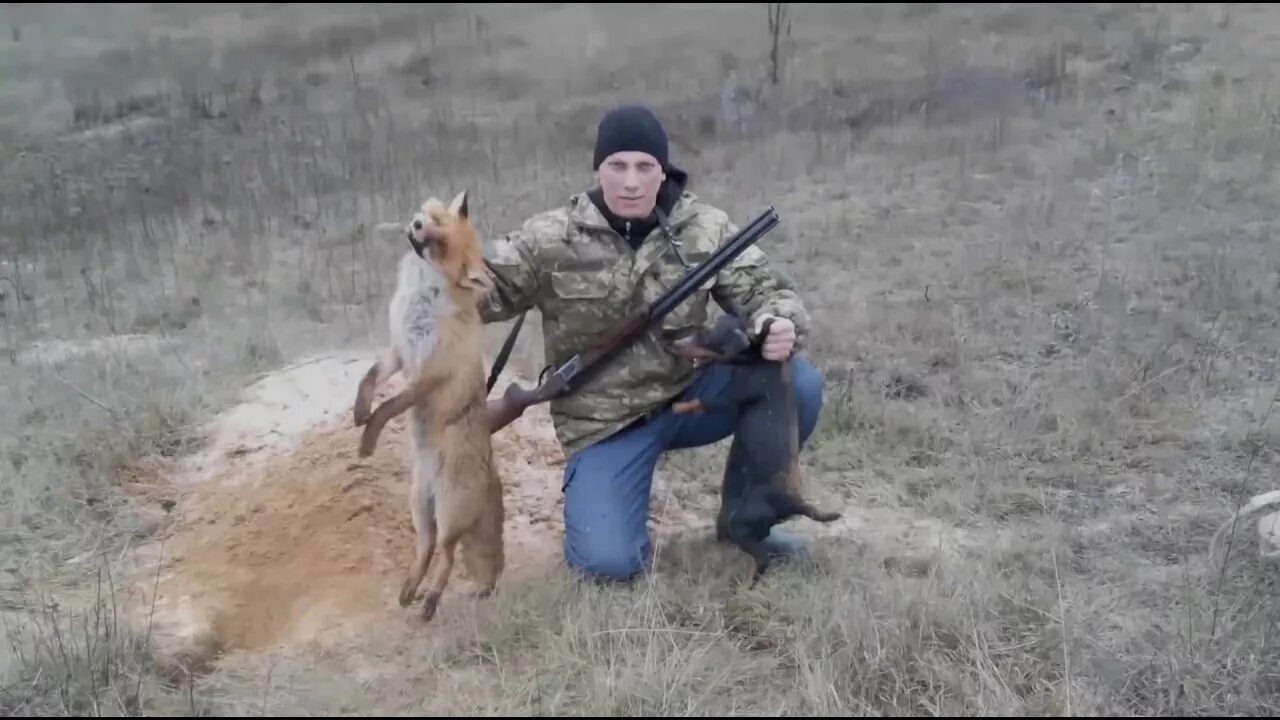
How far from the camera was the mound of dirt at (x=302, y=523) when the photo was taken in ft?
12.6

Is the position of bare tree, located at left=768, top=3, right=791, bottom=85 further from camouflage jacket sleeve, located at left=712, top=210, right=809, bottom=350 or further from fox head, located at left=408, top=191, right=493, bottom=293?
fox head, located at left=408, top=191, right=493, bottom=293

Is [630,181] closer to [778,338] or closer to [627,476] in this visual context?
[778,338]

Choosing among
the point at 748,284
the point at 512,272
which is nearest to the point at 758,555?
the point at 748,284

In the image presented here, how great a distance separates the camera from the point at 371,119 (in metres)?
9.81

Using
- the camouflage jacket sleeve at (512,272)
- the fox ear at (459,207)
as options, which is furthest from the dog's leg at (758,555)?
the fox ear at (459,207)

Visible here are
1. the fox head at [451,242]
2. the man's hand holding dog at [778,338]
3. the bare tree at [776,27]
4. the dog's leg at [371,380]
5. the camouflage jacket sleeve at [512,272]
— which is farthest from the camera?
the bare tree at [776,27]

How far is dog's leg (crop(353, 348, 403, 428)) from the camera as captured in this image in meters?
3.45

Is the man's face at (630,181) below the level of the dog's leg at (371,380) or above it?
above

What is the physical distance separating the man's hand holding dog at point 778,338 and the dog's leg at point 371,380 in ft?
4.01

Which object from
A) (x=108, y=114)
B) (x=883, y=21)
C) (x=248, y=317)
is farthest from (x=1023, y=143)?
(x=108, y=114)

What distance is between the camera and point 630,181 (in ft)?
12.5

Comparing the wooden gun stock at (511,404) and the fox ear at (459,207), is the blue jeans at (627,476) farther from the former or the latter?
the fox ear at (459,207)

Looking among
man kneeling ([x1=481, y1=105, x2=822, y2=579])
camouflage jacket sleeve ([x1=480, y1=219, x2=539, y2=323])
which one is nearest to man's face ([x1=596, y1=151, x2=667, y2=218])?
man kneeling ([x1=481, y1=105, x2=822, y2=579])

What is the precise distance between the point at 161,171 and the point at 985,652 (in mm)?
5894
